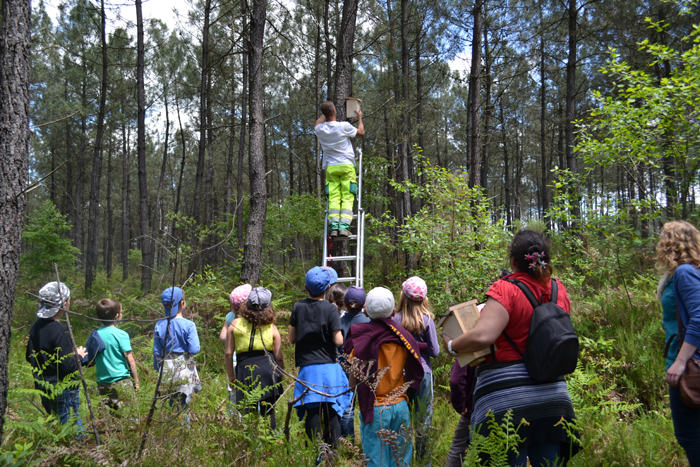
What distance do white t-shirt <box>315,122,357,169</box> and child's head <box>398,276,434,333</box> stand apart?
10.2ft

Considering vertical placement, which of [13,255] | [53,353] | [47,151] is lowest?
[53,353]

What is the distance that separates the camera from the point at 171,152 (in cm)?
3522

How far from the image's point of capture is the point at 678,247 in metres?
2.65

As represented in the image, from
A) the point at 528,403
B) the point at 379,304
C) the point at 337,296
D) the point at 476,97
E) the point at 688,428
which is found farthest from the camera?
the point at 476,97

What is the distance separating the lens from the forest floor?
2.38 meters

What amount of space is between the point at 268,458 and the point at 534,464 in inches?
60.1

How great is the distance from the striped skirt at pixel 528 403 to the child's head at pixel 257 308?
1.82 m

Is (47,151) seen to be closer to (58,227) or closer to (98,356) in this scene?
(58,227)

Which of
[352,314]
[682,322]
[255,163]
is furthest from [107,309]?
[682,322]

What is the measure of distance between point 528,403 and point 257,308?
207cm

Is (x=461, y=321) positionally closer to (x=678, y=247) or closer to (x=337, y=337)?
(x=337, y=337)

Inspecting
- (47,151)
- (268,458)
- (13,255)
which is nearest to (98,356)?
(13,255)

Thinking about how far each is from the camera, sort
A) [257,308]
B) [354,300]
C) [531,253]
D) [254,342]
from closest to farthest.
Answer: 1. [531,253]
2. [257,308]
3. [254,342]
4. [354,300]

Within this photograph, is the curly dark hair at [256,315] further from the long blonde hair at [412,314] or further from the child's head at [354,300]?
the long blonde hair at [412,314]
